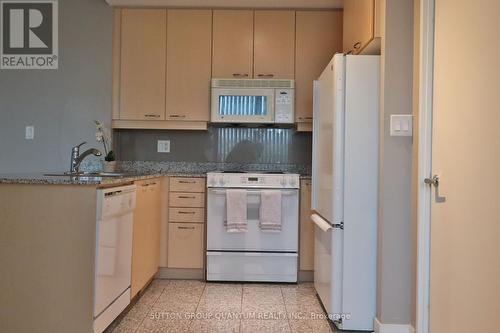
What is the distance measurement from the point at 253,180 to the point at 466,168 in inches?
69.0

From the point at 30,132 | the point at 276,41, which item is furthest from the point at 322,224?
the point at 30,132

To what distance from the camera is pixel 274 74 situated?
337cm

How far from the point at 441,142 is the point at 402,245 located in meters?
0.62

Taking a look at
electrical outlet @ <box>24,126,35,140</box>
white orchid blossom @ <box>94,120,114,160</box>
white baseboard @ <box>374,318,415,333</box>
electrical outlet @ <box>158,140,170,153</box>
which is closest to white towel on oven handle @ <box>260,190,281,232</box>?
white baseboard @ <box>374,318,415,333</box>

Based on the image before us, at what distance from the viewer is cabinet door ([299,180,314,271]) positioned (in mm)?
3074

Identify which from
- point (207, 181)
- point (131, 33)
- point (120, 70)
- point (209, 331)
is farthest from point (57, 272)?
point (131, 33)

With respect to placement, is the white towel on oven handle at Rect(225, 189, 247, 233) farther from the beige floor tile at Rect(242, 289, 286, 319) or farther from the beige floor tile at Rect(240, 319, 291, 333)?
the beige floor tile at Rect(240, 319, 291, 333)

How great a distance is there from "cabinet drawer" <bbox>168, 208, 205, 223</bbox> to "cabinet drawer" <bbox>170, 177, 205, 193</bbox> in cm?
17

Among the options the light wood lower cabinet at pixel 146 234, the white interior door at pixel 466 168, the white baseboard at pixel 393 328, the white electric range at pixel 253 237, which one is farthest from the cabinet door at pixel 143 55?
the white baseboard at pixel 393 328

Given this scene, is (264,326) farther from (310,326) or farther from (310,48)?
(310,48)

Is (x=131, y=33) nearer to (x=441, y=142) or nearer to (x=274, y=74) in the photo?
(x=274, y=74)

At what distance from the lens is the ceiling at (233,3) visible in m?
3.24

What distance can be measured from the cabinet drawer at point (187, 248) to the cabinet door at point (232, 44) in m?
Result: 1.39

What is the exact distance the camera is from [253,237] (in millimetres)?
3020
